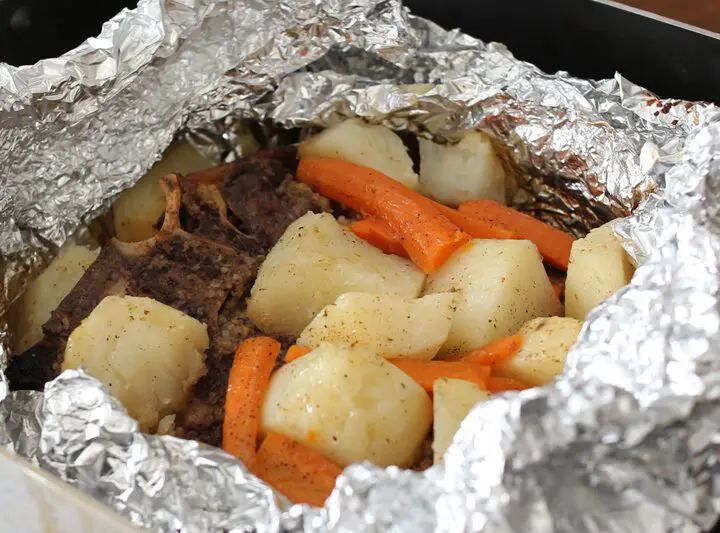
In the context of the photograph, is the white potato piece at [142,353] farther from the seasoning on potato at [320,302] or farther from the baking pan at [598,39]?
the baking pan at [598,39]

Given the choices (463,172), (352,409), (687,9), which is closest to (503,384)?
(352,409)

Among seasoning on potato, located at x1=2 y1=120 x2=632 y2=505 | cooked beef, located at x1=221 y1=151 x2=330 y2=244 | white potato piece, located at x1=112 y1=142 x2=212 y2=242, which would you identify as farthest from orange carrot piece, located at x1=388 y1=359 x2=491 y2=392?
white potato piece, located at x1=112 y1=142 x2=212 y2=242

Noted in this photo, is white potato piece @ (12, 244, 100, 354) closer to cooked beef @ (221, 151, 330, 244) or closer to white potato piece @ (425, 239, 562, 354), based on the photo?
cooked beef @ (221, 151, 330, 244)

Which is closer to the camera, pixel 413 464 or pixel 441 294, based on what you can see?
pixel 413 464

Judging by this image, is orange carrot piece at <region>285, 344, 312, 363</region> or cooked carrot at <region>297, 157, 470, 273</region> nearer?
orange carrot piece at <region>285, 344, 312, 363</region>

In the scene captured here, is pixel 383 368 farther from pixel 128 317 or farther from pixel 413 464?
pixel 128 317

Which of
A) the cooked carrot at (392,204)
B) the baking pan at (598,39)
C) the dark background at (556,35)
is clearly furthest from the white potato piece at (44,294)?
the baking pan at (598,39)

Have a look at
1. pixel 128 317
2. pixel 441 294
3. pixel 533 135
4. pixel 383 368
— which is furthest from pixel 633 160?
pixel 128 317
